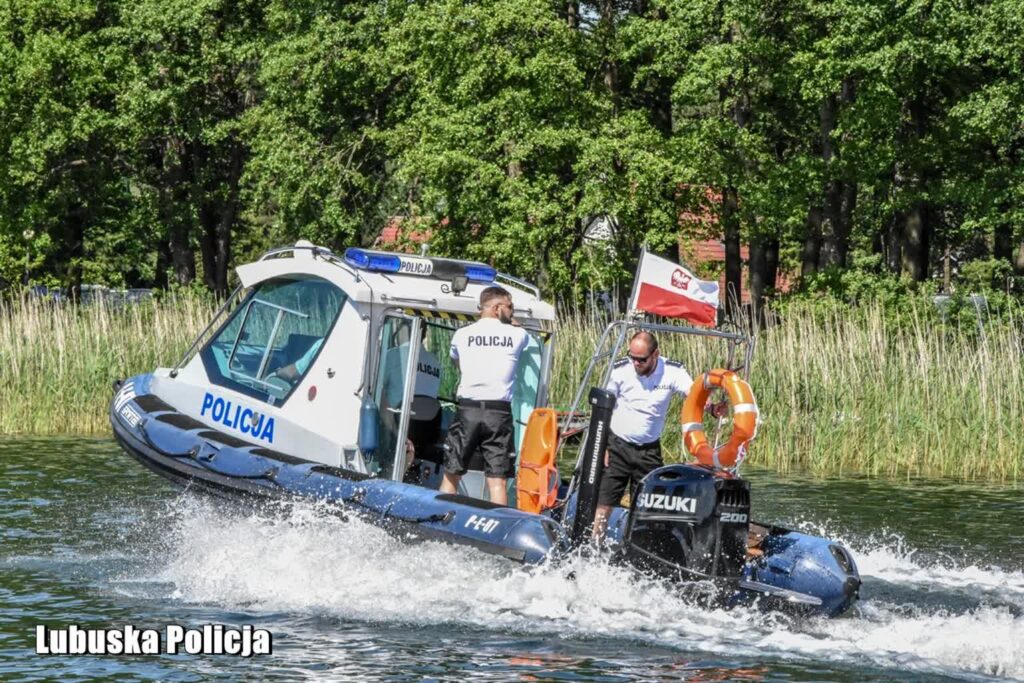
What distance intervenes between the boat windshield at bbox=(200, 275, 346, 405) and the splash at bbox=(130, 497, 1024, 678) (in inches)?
38.6

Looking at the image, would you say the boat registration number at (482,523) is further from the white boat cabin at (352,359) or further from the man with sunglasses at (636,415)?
the white boat cabin at (352,359)

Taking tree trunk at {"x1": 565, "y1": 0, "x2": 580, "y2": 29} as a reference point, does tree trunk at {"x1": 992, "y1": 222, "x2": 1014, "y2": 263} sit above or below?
below

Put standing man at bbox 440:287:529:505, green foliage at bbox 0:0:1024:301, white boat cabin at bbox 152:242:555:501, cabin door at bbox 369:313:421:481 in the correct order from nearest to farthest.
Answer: standing man at bbox 440:287:529:505
cabin door at bbox 369:313:421:481
white boat cabin at bbox 152:242:555:501
green foliage at bbox 0:0:1024:301

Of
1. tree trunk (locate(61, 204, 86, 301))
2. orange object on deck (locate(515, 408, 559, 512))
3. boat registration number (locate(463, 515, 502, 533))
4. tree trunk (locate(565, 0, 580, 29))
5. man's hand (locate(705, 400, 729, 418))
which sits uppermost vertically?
tree trunk (locate(565, 0, 580, 29))

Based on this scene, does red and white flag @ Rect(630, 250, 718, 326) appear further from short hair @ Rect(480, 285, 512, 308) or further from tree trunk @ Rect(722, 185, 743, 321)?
tree trunk @ Rect(722, 185, 743, 321)

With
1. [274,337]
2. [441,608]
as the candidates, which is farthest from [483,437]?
[274,337]

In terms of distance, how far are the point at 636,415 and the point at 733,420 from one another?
102 centimetres

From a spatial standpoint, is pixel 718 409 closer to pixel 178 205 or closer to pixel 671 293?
pixel 671 293

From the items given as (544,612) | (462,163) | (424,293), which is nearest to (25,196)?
(462,163)

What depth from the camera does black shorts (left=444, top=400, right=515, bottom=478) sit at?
11227mm

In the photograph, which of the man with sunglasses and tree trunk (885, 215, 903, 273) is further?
tree trunk (885, 215, 903, 273)

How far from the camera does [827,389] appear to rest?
18578mm

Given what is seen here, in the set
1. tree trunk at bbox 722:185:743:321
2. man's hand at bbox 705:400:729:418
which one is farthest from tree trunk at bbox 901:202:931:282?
man's hand at bbox 705:400:729:418

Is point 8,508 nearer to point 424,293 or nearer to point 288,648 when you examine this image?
point 424,293
